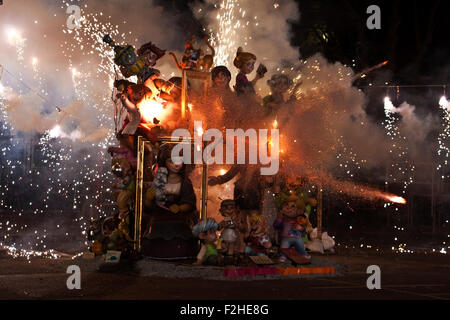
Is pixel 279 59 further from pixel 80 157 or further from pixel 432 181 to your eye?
pixel 80 157

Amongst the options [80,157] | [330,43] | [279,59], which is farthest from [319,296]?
[80,157]

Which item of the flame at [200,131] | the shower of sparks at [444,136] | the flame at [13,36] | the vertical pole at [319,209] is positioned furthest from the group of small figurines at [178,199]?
the shower of sparks at [444,136]

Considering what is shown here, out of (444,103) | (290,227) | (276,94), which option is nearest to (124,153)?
(276,94)

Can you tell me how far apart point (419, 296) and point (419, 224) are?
40.5 ft

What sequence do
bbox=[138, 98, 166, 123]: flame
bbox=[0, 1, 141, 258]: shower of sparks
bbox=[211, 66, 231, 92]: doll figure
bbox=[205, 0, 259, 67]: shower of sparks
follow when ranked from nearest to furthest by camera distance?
1. bbox=[138, 98, 166, 123]: flame
2. bbox=[211, 66, 231, 92]: doll figure
3. bbox=[205, 0, 259, 67]: shower of sparks
4. bbox=[0, 1, 141, 258]: shower of sparks

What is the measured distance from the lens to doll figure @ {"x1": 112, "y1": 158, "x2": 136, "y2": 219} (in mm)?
9562

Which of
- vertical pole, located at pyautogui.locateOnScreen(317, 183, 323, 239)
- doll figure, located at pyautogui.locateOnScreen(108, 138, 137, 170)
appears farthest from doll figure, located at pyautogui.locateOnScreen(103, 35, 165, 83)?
vertical pole, located at pyautogui.locateOnScreen(317, 183, 323, 239)

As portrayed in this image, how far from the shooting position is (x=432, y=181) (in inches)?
681

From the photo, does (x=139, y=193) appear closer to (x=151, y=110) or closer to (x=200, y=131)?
(x=200, y=131)

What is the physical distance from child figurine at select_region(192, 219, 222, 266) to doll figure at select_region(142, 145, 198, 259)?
0.43m

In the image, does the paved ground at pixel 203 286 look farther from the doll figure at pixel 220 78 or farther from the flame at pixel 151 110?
the doll figure at pixel 220 78

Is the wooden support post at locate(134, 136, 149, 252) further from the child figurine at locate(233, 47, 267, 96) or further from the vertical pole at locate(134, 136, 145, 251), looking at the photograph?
the child figurine at locate(233, 47, 267, 96)

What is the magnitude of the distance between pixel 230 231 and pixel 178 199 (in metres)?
1.06

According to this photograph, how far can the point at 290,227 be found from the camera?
31.0 ft
